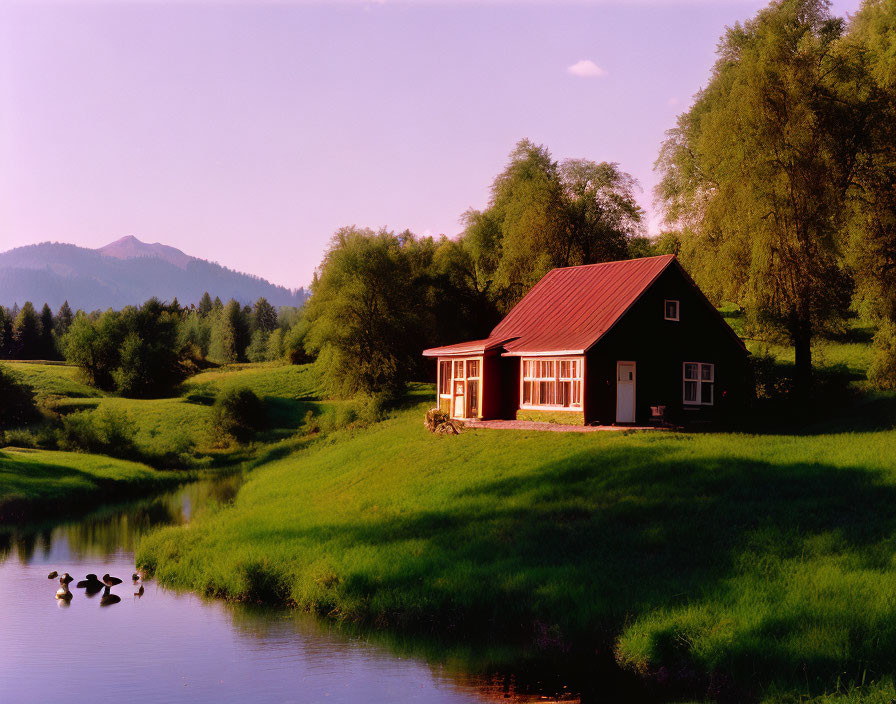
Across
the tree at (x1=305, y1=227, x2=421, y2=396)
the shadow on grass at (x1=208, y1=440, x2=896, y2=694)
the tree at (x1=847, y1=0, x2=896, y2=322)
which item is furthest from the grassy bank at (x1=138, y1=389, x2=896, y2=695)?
the tree at (x1=305, y1=227, x2=421, y2=396)

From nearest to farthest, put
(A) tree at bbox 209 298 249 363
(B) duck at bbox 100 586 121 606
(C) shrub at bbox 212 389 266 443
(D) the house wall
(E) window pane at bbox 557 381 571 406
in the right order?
1. (B) duck at bbox 100 586 121 606
2. (D) the house wall
3. (E) window pane at bbox 557 381 571 406
4. (C) shrub at bbox 212 389 266 443
5. (A) tree at bbox 209 298 249 363

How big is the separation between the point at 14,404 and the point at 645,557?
48.0 meters

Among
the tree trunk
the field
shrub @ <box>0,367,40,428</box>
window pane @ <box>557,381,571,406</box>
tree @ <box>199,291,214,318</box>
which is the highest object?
tree @ <box>199,291,214,318</box>

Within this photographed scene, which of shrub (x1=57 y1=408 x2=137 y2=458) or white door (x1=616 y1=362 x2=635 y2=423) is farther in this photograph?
shrub (x1=57 y1=408 x2=137 y2=458)

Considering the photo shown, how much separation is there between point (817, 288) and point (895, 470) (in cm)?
1498

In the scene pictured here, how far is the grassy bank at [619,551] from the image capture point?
13484mm

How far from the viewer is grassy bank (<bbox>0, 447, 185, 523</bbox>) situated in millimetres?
33656

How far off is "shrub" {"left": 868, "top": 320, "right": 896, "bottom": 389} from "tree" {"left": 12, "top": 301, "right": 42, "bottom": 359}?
113 m

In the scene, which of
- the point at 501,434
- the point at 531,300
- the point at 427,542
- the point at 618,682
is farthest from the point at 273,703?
the point at 531,300

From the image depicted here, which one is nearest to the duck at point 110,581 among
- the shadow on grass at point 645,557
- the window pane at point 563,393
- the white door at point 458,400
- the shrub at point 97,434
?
the shadow on grass at point 645,557

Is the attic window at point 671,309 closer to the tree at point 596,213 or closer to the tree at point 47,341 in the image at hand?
the tree at point 596,213

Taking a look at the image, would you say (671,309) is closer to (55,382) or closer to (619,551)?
(619,551)

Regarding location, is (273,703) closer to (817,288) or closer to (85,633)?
(85,633)

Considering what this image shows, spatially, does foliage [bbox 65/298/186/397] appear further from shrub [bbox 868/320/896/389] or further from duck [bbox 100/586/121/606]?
shrub [bbox 868/320/896/389]
